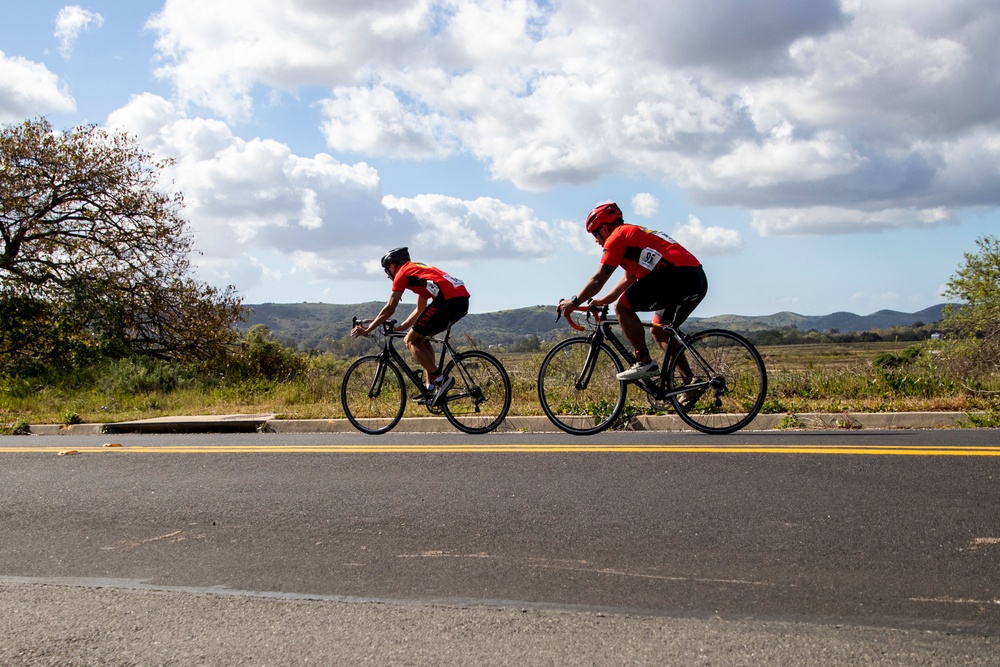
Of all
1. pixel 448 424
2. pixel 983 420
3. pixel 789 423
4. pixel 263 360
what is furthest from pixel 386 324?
pixel 263 360

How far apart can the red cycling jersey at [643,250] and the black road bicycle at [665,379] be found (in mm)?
600

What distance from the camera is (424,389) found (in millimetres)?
9891

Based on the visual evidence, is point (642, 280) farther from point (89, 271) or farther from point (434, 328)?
point (89, 271)

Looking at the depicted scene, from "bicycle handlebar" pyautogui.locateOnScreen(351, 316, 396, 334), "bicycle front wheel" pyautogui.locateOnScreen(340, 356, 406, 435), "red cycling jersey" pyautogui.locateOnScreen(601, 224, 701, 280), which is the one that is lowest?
"bicycle front wheel" pyautogui.locateOnScreen(340, 356, 406, 435)

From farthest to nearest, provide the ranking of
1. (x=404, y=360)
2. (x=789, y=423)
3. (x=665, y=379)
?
(x=404, y=360)
(x=789, y=423)
(x=665, y=379)

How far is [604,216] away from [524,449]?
243 centimetres

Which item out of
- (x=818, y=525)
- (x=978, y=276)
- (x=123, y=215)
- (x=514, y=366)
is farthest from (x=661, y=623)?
(x=978, y=276)

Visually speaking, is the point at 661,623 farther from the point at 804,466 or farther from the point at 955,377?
the point at 955,377

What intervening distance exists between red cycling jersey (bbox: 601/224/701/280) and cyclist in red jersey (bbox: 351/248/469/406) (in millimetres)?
1908

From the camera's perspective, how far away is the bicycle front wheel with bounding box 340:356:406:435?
10258mm

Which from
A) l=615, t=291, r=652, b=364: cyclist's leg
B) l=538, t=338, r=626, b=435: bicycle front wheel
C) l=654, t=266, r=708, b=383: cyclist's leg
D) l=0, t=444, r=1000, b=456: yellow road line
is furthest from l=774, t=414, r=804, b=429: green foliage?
l=0, t=444, r=1000, b=456: yellow road line

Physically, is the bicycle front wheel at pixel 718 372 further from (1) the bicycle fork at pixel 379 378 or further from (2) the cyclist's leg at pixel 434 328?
(1) the bicycle fork at pixel 379 378

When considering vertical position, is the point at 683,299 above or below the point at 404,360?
above

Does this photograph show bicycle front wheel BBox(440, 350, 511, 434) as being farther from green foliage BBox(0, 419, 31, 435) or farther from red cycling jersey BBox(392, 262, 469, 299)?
green foliage BBox(0, 419, 31, 435)
